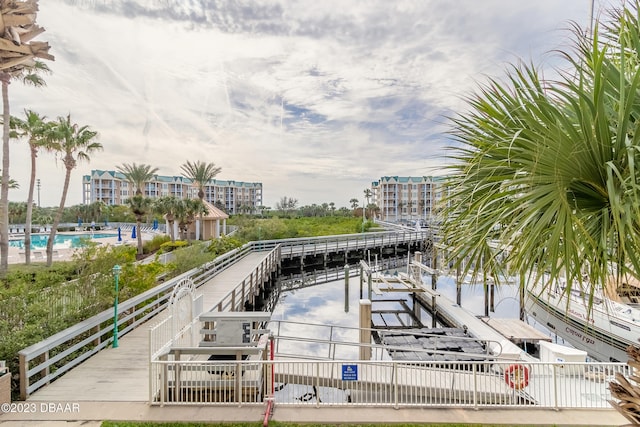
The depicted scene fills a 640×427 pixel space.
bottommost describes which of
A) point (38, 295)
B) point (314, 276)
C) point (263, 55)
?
point (314, 276)

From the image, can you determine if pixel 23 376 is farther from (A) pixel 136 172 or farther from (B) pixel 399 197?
(B) pixel 399 197

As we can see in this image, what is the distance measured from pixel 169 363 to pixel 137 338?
3.62 metres

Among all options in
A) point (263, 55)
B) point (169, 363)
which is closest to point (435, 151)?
point (169, 363)

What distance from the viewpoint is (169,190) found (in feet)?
298

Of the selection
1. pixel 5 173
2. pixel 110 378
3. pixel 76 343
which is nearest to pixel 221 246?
pixel 5 173

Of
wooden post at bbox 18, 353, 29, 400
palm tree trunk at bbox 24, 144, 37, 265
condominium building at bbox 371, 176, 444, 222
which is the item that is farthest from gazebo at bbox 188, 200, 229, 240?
condominium building at bbox 371, 176, 444, 222

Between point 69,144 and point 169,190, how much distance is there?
244ft

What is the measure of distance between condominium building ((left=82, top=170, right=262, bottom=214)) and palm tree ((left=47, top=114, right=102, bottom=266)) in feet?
144

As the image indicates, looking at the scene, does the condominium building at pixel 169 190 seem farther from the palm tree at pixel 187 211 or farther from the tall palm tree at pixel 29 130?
the tall palm tree at pixel 29 130

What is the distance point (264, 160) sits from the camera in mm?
30891

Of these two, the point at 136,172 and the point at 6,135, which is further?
the point at 136,172

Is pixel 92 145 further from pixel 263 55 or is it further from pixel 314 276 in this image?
pixel 314 276

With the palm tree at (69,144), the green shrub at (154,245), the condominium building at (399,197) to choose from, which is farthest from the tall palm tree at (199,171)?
the condominium building at (399,197)

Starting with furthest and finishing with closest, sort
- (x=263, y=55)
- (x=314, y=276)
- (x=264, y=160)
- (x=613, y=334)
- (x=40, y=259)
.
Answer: (x=264, y=160)
(x=314, y=276)
(x=40, y=259)
(x=263, y=55)
(x=613, y=334)
